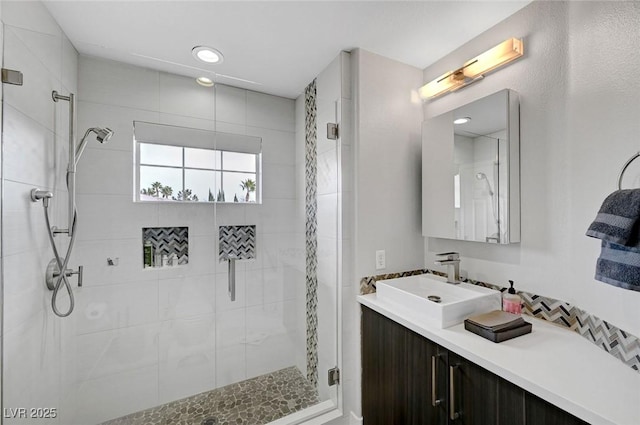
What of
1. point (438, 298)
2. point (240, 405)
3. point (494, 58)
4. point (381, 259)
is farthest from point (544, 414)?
point (240, 405)

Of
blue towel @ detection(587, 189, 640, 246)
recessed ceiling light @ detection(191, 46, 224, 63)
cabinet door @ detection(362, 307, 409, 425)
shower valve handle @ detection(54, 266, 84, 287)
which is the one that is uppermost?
recessed ceiling light @ detection(191, 46, 224, 63)

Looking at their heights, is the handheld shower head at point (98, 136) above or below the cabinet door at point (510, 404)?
above

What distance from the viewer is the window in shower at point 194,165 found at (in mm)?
1624

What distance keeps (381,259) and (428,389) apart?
0.72 metres

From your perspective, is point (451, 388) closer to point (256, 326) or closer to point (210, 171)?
point (256, 326)

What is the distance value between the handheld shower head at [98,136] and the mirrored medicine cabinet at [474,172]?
1.94 meters

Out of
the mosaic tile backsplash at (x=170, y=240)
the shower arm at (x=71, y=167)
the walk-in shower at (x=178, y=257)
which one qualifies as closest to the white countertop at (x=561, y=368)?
the walk-in shower at (x=178, y=257)

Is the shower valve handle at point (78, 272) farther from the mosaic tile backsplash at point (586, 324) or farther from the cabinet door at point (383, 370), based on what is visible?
the mosaic tile backsplash at point (586, 324)

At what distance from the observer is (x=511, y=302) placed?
1.32 meters

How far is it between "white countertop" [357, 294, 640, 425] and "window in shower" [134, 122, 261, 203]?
138cm

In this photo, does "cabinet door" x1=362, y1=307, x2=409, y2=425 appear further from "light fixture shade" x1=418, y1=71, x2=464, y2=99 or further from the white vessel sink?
"light fixture shade" x1=418, y1=71, x2=464, y2=99

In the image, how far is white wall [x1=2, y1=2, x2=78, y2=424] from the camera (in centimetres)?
106

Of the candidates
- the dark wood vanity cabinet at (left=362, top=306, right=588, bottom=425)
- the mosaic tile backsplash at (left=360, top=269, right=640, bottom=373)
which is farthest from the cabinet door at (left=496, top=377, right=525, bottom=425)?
the mosaic tile backsplash at (left=360, top=269, right=640, bottom=373)

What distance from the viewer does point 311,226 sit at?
1.90 meters
